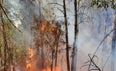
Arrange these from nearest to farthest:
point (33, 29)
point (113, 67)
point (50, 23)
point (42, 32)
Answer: point (113, 67) < point (50, 23) < point (42, 32) < point (33, 29)

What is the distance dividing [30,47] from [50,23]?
10.0 meters

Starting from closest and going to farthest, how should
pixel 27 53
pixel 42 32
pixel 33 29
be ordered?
pixel 42 32 → pixel 33 29 → pixel 27 53

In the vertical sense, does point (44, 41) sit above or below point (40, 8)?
below

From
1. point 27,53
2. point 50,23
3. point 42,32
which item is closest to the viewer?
point 50,23

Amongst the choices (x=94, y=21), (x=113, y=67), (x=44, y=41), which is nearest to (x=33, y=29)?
(x=44, y=41)

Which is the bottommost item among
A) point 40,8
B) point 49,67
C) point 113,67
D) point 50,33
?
point 49,67

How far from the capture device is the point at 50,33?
101 ft

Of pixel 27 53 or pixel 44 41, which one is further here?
pixel 27 53

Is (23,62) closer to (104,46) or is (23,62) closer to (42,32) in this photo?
(42,32)

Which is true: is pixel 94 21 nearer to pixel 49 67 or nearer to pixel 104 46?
pixel 104 46

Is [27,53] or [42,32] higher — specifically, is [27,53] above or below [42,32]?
below

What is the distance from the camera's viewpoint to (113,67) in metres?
22.7

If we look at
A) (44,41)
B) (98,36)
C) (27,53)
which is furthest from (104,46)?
(27,53)

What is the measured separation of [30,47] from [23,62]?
2.22 m
